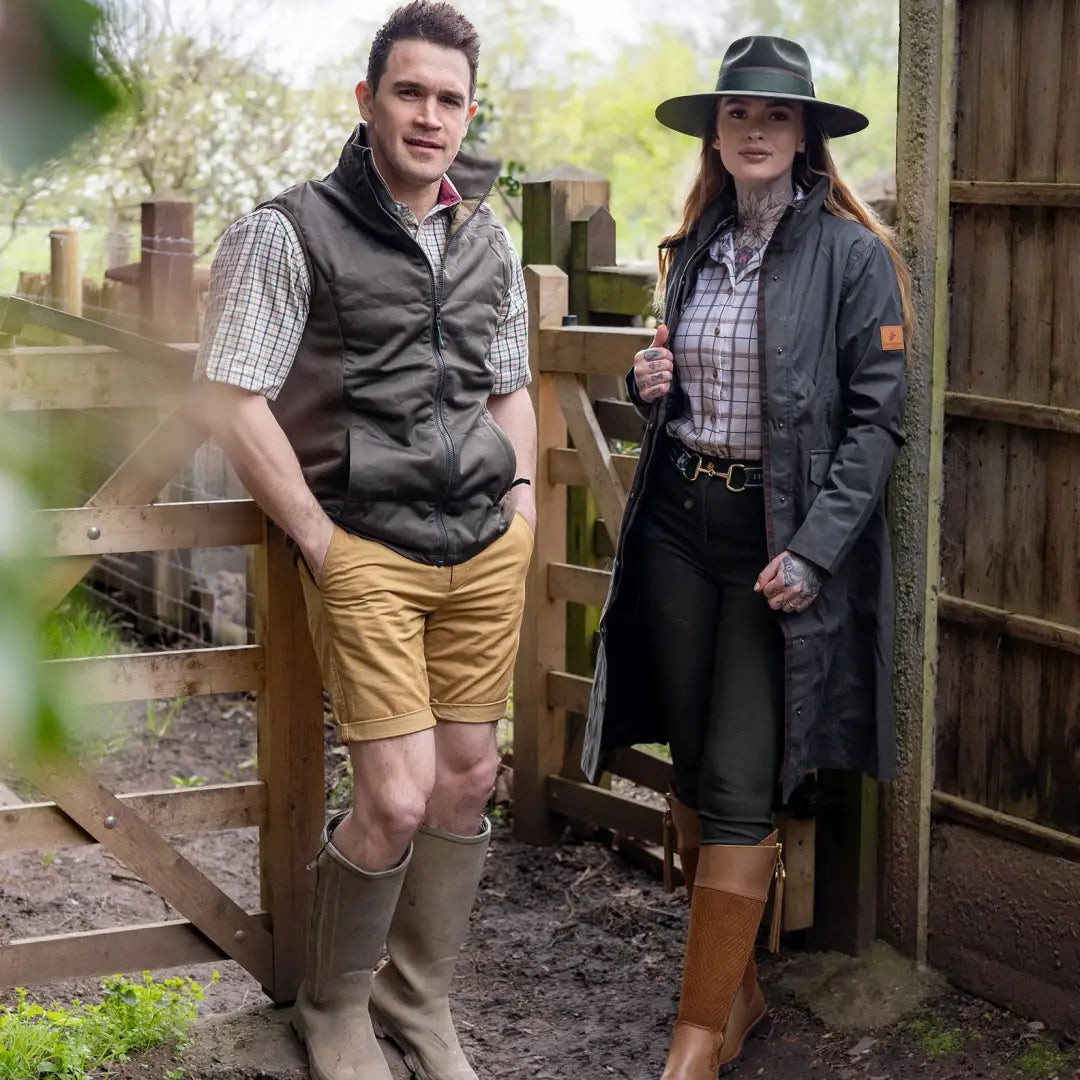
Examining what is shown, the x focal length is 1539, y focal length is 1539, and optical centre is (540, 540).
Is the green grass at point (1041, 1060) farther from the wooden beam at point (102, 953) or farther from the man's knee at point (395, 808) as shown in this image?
the wooden beam at point (102, 953)

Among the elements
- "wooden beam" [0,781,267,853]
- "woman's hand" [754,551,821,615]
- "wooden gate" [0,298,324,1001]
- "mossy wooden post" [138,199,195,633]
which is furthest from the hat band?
"wooden beam" [0,781,267,853]

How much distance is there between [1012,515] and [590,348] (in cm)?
126

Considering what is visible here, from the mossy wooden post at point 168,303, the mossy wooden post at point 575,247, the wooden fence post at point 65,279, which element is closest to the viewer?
the mossy wooden post at point 168,303

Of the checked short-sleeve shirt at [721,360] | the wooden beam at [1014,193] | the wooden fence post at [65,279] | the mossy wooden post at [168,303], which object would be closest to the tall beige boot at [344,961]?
the checked short-sleeve shirt at [721,360]

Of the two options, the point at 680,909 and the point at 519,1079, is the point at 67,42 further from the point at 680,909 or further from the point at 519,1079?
the point at 680,909

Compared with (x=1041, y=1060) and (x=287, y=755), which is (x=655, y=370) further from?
(x=1041, y=1060)

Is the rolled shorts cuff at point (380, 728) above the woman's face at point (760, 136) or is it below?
below

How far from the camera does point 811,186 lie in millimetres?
3053

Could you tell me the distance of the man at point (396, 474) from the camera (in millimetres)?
2689

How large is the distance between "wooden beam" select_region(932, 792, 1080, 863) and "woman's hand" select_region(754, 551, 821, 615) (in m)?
0.77

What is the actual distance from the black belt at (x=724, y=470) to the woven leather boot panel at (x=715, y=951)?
810mm

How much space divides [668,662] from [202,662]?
966mm

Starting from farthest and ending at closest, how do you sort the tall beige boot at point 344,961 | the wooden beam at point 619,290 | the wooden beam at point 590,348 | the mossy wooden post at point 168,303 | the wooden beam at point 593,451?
the wooden beam at point 619,290 < the wooden beam at point 593,451 < the wooden beam at point 590,348 < the tall beige boot at point 344,961 < the mossy wooden post at point 168,303

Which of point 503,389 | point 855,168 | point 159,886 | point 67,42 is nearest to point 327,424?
point 503,389
